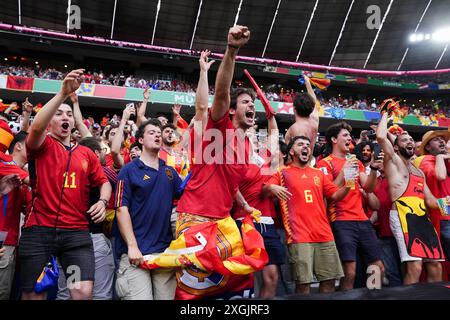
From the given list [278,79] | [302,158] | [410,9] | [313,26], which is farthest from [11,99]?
[410,9]

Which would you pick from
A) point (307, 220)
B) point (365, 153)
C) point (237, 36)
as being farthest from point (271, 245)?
point (365, 153)

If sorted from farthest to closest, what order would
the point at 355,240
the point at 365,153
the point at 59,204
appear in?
the point at 365,153 < the point at 355,240 < the point at 59,204

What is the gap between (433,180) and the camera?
4.30 meters

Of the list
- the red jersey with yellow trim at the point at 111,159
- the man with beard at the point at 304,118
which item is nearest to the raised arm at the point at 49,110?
the red jersey with yellow trim at the point at 111,159

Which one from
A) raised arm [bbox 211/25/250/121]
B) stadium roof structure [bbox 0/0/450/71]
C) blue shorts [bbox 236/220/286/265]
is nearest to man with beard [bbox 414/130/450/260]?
blue shorts [bbox 236/220/286/265]

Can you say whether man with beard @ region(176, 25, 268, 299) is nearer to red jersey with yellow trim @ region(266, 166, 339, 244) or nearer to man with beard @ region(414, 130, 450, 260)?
red jersey with yellow trim @ region(266, 166, 339, 244)

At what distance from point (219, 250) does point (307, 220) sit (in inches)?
58.1

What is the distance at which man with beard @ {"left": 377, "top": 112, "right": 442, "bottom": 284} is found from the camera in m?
3.63

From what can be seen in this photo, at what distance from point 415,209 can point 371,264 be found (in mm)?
800

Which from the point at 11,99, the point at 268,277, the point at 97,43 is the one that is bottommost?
the point at 268,277

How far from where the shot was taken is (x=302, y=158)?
3.61 metres

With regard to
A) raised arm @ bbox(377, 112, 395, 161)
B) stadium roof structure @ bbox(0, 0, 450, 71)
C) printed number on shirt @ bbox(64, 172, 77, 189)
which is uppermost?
stadium roof structure @ bbox(0, 0, 450, 71)

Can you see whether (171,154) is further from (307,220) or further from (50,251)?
(50,251)
